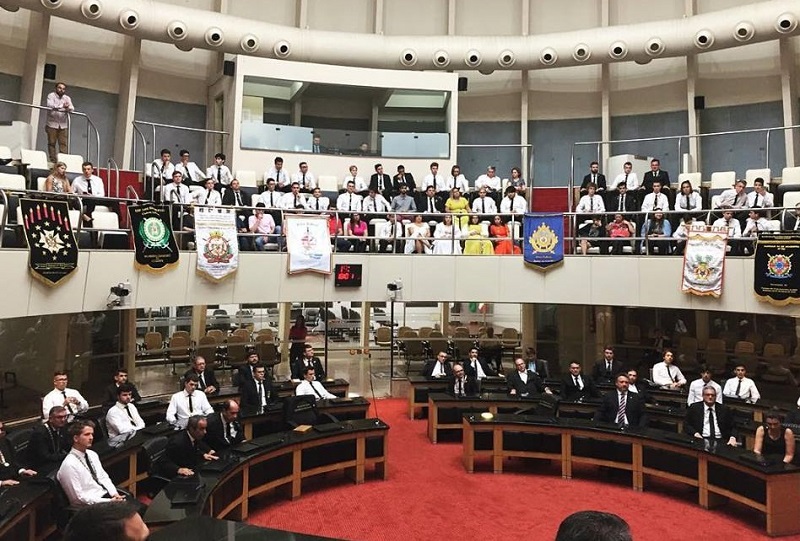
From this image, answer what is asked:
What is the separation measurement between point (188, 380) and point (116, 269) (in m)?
2.66

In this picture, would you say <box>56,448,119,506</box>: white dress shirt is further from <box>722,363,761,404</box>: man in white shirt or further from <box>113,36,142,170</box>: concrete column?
<box>113,36,142,170</box>: concrete column

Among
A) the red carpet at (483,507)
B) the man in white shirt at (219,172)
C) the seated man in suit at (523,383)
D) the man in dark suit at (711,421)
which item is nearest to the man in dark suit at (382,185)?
the man in white shirt at (219,172)

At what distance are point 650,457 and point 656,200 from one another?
6.84 m

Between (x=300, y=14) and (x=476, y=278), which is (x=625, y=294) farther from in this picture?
(x=300, y=14)

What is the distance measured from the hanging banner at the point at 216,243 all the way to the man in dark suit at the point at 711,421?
8779 millimetres

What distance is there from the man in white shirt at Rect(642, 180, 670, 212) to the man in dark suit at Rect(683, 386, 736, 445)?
5.75 meters

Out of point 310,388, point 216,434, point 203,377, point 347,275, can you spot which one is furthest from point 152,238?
point 216,434

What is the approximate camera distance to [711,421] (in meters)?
9.01

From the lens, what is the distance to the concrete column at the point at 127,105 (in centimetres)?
1805

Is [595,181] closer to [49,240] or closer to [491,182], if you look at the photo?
[491,182]

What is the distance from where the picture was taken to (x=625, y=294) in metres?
12.7

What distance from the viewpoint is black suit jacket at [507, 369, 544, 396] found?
38.4 feet

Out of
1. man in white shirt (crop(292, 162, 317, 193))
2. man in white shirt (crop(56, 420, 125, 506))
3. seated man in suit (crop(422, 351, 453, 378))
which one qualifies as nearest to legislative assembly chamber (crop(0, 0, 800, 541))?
man in white shirt (crop(56, 420, 125, 506))

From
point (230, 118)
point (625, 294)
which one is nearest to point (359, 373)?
point (625, 294)
